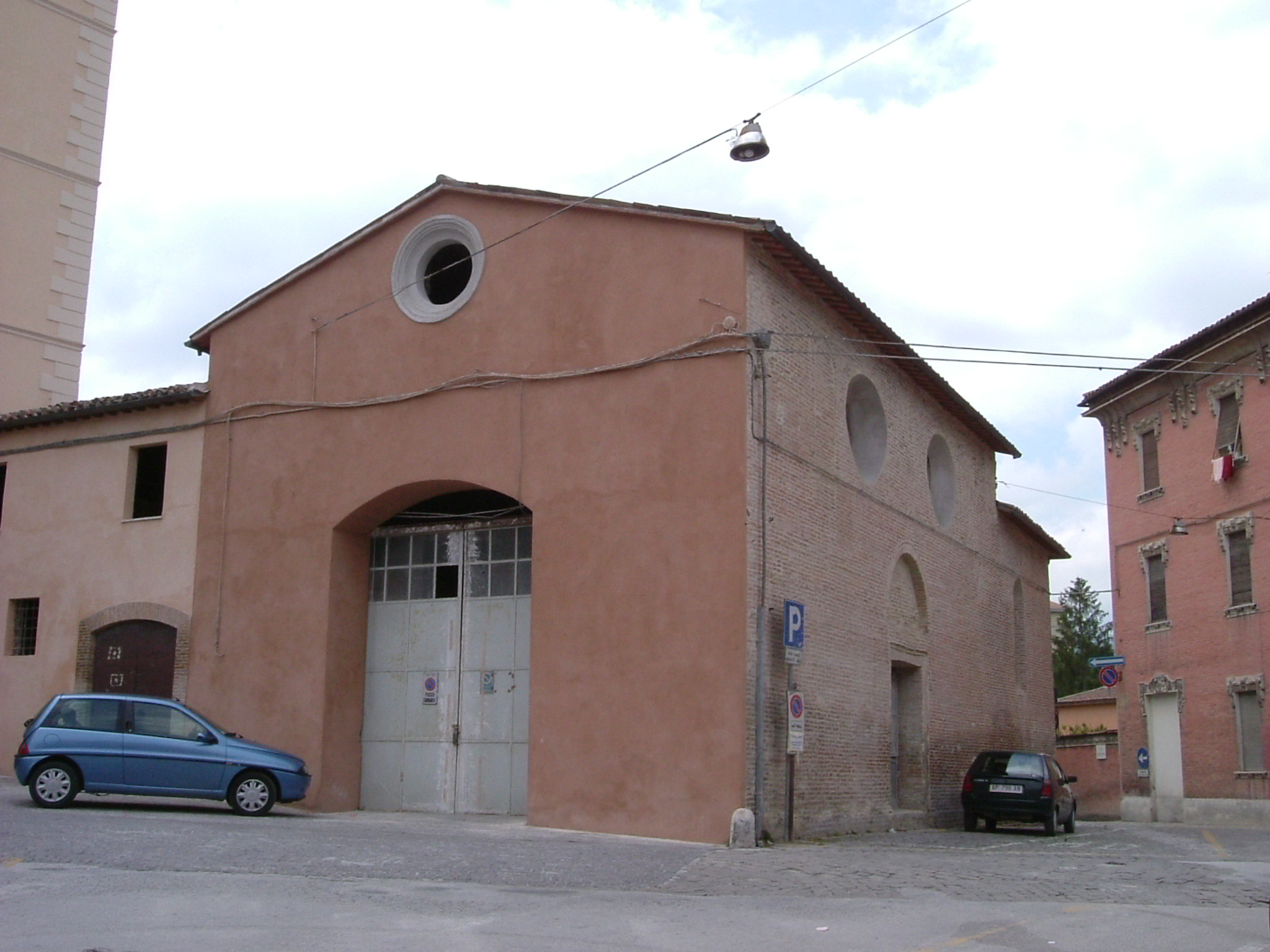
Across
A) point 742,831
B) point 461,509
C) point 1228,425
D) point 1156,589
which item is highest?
Result: point 1228,425

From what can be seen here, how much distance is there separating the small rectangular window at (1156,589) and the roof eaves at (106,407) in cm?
2243

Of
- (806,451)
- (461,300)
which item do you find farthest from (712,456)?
(461,300)

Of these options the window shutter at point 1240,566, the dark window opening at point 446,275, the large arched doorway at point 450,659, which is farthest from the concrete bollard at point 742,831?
the window shutter at point 1240,566

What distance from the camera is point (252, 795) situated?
15.8m

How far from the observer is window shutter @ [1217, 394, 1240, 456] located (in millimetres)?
28031

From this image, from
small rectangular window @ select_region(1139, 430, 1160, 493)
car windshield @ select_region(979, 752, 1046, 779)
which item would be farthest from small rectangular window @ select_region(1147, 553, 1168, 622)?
car windshield @ select_region(979, 752, 1046, 779)

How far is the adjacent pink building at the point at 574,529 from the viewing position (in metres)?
15.1

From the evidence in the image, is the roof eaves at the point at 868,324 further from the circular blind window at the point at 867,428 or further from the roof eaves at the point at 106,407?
the roof eaves at the point at 106,407

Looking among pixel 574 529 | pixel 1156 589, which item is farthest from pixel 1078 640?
pixel 574 529

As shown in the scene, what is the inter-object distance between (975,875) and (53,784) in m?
10.3

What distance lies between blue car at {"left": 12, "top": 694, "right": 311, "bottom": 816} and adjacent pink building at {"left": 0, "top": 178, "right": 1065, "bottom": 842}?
198cm

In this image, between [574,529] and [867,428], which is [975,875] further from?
[867,428]

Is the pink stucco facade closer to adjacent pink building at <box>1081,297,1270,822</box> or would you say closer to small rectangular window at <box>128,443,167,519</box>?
small rectangular window at <box>128,443,167,519</box>

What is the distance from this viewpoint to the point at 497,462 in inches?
670
